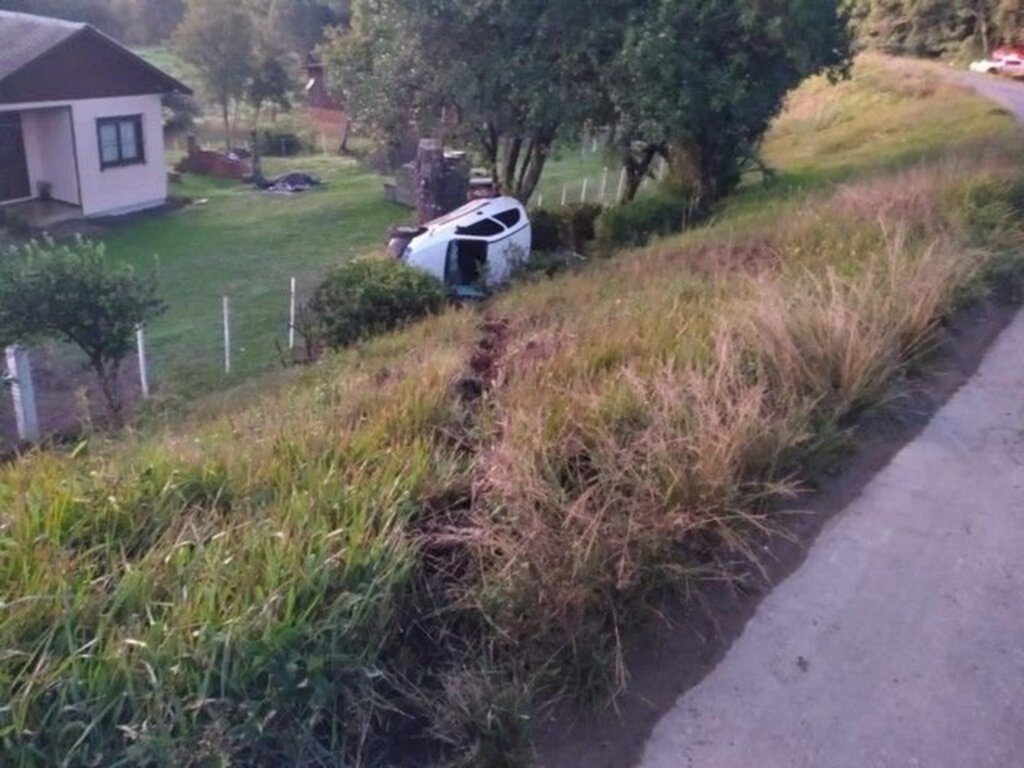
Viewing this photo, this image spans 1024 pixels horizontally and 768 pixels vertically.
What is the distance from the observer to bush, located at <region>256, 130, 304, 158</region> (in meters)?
40.9

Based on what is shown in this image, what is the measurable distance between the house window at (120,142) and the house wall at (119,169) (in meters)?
0.12

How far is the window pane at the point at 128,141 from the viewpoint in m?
27.2

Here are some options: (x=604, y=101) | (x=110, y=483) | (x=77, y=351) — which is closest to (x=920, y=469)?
(x=110, y=483)

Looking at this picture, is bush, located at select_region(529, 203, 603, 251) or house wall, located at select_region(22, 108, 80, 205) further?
house wall, located at select_region(22, 108, 80, 205)

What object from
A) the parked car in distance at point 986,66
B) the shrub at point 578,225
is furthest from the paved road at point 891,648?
the parked car in distance at point 986,66

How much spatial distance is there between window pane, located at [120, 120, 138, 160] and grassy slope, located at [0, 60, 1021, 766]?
22949 mm

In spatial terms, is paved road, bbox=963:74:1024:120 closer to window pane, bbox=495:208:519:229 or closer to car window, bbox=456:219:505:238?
window pane, bbox=495:208:519:229

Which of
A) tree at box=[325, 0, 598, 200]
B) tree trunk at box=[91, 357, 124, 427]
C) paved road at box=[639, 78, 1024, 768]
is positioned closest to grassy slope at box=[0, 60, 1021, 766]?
paved road at box=[639, 78, 1024, 768]

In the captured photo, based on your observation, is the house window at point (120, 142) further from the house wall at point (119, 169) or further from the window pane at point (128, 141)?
the house wall at point (119, 169)

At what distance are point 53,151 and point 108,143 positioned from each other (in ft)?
4.12

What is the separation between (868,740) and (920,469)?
2.47m

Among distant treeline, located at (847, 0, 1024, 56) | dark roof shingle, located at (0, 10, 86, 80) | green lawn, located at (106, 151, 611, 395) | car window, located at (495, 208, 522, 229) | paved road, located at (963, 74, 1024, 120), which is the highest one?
distant treeline, located at (847, 0, 1024, 56)

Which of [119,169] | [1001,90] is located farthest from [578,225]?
[1001,90]

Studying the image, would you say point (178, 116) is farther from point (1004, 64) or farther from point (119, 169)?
point (1004, 64)
